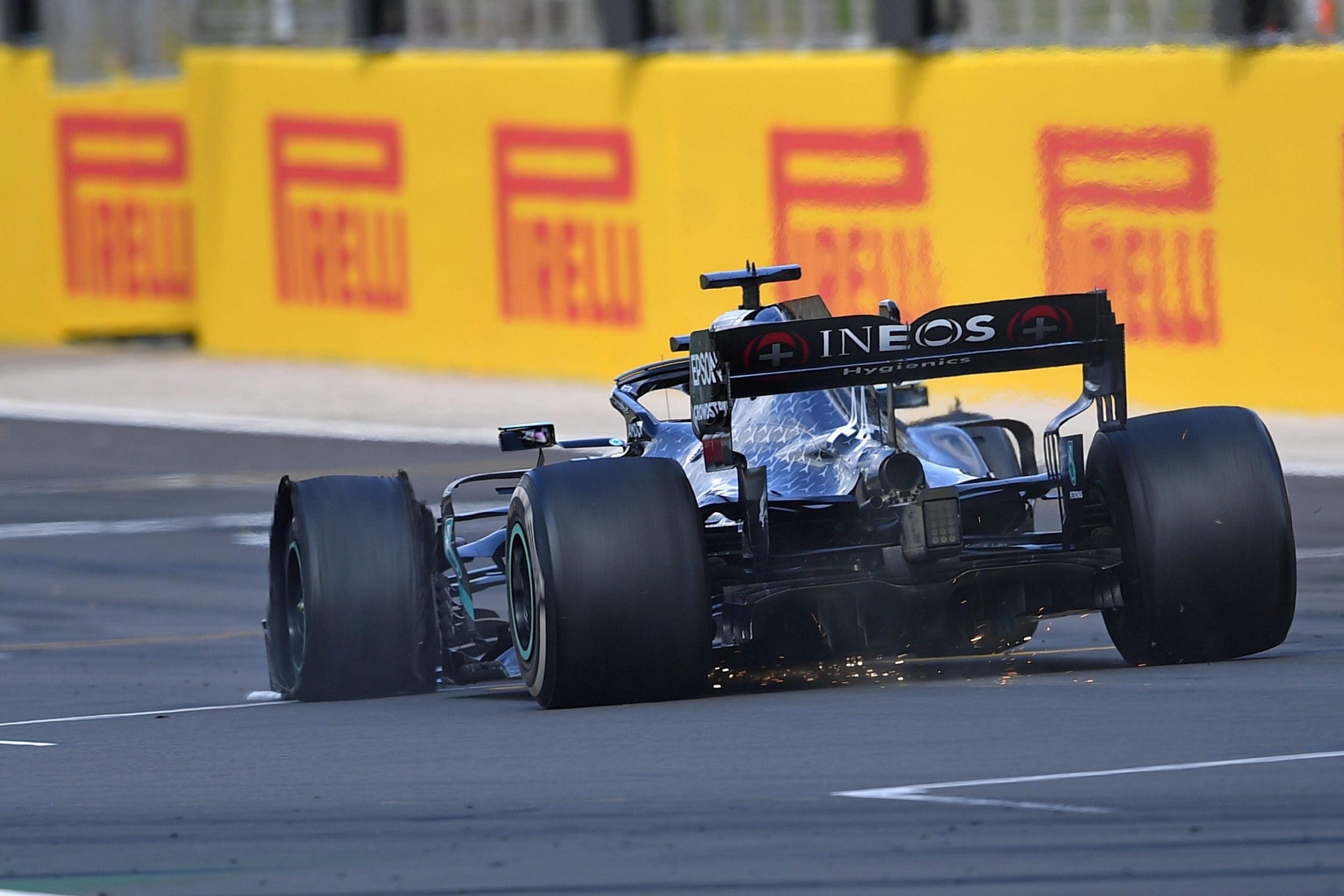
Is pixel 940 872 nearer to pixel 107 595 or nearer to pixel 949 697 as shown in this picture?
pixel 949 697

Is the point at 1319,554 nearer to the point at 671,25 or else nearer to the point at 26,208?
the point at 671,25

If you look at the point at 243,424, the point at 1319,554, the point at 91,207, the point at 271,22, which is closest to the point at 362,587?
the point at 1319,554

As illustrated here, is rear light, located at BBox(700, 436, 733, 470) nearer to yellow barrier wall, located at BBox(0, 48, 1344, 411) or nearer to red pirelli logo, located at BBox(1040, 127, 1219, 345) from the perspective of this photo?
yellow barrier wall, located at BBox(0, 48, 1344, 411)

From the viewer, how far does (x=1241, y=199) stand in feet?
57.6

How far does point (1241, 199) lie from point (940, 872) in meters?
12.8

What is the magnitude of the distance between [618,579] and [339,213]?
57.7 feet

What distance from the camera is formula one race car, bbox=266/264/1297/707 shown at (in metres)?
7.76

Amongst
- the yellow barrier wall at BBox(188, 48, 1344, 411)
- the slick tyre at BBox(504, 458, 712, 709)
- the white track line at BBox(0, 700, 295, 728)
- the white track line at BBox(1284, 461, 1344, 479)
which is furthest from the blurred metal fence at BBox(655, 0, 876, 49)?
the slick tyre at BBox(504, 458, 712, 709)

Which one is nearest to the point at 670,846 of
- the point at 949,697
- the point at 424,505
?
the point at 949,697

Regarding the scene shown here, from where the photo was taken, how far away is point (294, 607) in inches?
377

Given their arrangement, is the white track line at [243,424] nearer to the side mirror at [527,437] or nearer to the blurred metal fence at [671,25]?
the blurred metal fence at [671,25]

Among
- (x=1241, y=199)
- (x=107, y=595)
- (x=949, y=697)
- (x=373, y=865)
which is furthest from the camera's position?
(x=1241, y=199)

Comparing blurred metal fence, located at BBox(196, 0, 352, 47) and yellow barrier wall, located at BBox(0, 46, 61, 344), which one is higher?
blurred metal fence, located at BBox(196, 0, 352, 47)

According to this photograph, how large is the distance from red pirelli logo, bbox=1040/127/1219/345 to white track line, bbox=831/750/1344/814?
1154cm
